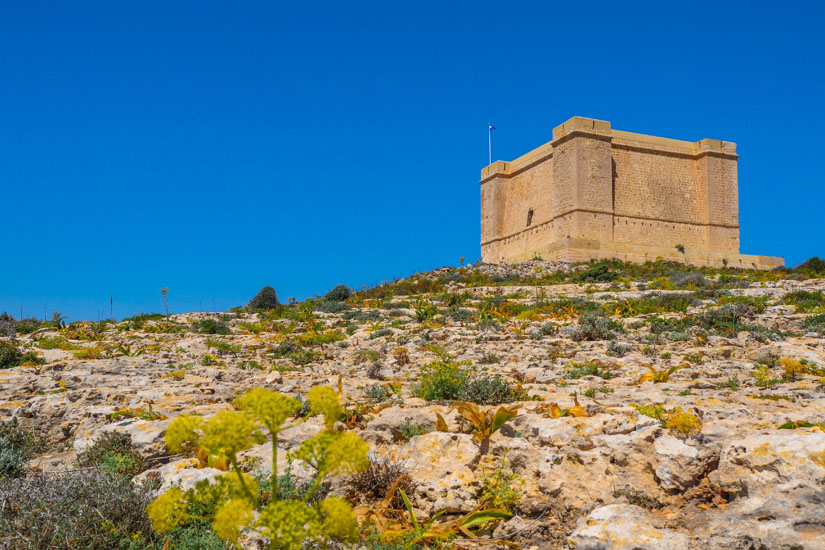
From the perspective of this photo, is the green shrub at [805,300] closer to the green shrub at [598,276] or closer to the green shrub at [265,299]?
the green shrub at [598,276]

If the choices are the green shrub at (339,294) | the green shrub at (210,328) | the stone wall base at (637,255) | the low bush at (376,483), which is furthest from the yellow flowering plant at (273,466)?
the stone wall base at (637,255)

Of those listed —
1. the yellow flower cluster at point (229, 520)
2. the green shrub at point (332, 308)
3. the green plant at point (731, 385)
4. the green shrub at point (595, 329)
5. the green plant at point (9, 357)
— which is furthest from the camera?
the green shrub at point (332, 308)

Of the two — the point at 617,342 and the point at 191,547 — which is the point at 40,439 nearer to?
the point at 191,547

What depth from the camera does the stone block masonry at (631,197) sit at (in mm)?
30625

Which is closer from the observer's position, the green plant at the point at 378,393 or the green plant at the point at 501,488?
the green plant at the point at 501,488

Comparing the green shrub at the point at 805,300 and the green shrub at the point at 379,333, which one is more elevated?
the green shrub at the point at 805,300

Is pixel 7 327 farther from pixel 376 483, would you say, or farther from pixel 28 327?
pixel 376 483

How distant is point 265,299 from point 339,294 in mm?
2575

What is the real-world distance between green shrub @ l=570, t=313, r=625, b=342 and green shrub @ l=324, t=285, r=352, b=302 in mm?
11489

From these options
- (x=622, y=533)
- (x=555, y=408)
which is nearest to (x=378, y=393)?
(x=555, y=408)

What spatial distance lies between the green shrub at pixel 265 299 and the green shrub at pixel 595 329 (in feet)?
41.1

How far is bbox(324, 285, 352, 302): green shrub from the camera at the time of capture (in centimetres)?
2084

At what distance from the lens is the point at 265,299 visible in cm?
2112

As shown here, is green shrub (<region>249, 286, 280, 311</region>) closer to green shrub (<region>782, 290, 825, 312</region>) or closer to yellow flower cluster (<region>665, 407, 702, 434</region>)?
green shrub (<region>782, 290, 825, 312</region>)
